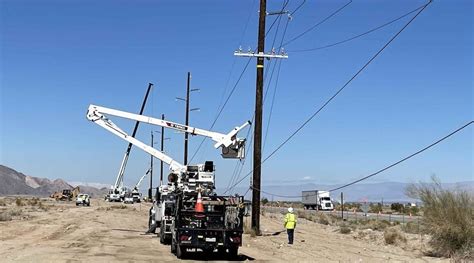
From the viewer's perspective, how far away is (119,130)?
32781 mm

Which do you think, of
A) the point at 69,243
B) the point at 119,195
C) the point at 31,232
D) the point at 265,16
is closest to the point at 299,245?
the point at 69,243

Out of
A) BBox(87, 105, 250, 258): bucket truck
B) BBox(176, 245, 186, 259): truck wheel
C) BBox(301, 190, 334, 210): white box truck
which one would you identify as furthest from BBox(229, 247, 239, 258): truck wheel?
BBox(301, 190, 334, 210): white box truck

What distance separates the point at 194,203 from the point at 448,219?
10.1 m

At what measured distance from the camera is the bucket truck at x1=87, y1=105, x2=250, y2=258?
19891 mm

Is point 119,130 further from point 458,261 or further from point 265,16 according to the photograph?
point 458,261

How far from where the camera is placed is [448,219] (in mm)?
23625

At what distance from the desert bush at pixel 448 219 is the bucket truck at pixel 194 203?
27.9 feet

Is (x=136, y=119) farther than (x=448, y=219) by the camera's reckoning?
Yes

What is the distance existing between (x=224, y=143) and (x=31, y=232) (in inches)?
451

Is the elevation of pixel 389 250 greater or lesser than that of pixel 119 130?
lesser

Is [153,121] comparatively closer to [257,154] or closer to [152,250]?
[257,154]

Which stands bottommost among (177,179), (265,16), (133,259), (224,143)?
(133,259)

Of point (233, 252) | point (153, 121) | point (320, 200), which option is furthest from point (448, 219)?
point (320, 200)

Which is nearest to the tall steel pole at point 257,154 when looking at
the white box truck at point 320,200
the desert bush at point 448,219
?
the desert bush at point 448,219
